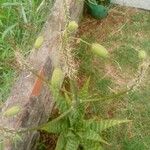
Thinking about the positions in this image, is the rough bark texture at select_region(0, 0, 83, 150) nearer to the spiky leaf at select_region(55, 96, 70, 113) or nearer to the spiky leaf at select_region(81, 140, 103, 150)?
the spiky leaf at select_region(55, 96, 70, 113)

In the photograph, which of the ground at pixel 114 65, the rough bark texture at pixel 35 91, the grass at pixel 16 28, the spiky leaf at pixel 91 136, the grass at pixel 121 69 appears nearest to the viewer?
the rough bark texture at pixel 35 91

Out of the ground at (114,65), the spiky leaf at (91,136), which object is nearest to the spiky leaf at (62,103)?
the spiky leaf at (91,136)

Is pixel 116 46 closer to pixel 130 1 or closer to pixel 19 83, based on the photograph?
pixel 130 1

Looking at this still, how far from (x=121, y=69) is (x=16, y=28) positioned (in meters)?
1.09

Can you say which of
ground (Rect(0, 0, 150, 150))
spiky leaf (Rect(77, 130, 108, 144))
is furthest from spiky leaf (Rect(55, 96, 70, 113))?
ground (Rect(0, 0, 150, 150))

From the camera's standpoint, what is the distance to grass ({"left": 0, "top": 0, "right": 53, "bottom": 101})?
3.65m

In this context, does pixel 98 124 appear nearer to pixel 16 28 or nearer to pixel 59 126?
pixel 59 126

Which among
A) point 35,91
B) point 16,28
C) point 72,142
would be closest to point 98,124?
point 72,142

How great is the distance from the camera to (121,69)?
4.39 metres

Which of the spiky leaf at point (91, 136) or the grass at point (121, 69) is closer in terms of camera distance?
the spiky leaf at point (91, 136)

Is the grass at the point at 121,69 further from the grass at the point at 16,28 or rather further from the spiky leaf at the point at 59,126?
the grass at the point at 16,28

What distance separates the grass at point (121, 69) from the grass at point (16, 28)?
0.68 meters

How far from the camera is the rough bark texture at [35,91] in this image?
3.12 meters

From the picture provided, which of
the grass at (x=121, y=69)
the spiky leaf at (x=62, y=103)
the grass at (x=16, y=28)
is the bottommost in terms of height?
the grass at (x=121, y=69)
